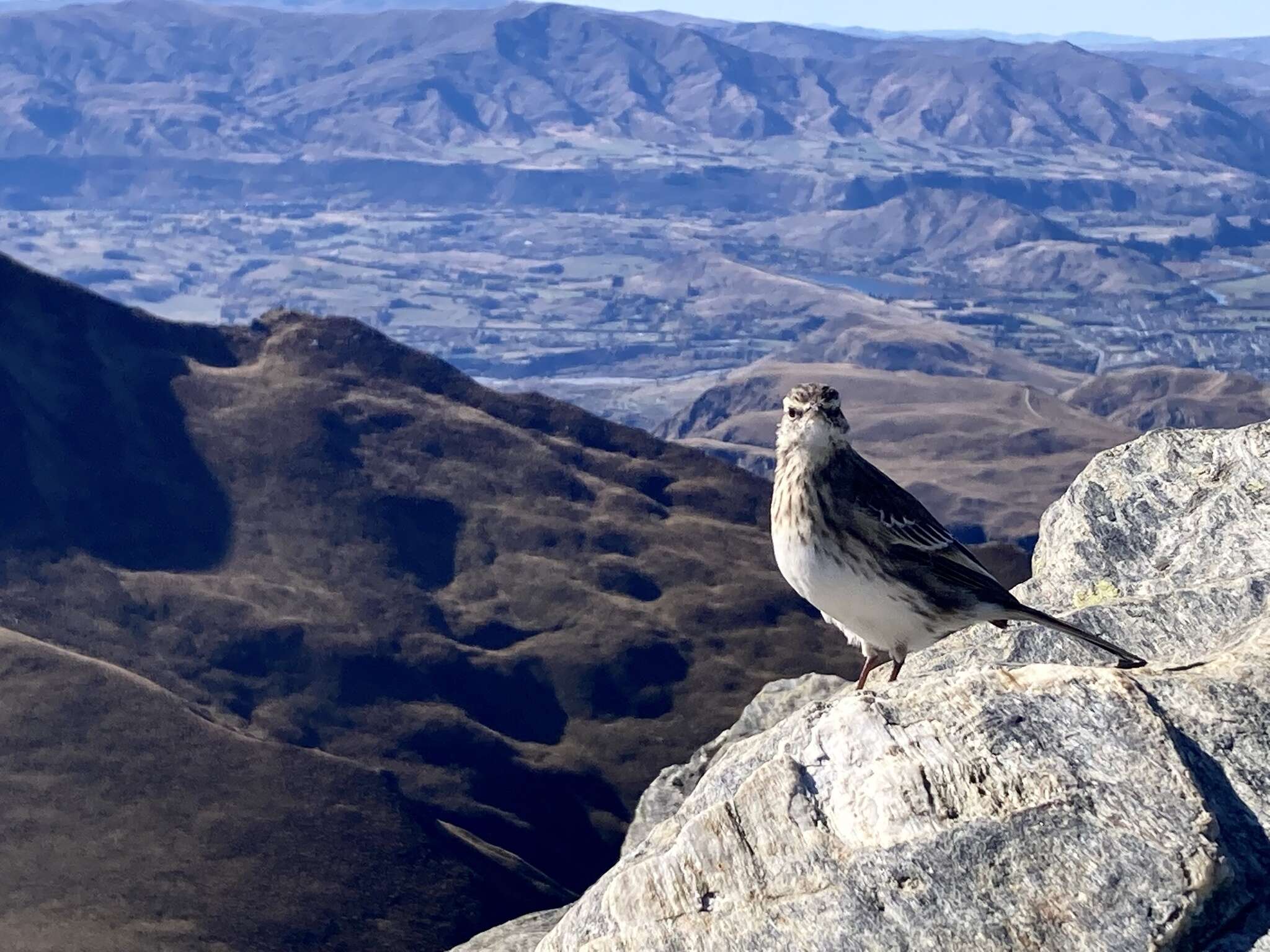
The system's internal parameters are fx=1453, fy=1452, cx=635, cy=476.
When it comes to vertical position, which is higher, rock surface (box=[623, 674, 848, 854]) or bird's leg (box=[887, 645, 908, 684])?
bird's leg (box=[887, 645, 908, 684])

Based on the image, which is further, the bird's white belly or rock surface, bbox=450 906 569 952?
rock surface, bbox=450 906 569 952

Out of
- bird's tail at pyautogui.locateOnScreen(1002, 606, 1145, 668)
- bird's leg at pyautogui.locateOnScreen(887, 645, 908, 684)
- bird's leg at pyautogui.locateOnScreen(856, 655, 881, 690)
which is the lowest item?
bird's leg at pyautogui.locateOnScreen(856, 655, 881, 690)

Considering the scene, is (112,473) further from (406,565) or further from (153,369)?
(406,565)

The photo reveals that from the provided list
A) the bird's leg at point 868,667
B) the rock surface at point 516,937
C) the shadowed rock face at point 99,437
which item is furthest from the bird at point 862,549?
the shadowed rock face at point 99,437

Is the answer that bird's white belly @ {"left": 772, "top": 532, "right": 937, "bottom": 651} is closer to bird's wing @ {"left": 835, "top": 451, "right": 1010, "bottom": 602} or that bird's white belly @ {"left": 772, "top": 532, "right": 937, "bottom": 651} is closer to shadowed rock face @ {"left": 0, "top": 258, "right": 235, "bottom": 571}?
bird's wing @ {"left": 835, "top": 451, "right": 1010, "bottom": 602}

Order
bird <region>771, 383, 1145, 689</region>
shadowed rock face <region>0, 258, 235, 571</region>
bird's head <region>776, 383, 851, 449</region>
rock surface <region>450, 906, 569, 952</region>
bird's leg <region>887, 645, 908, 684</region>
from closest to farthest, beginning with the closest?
bird <region>771, 383, 1145, 689</region> < bird's head <region>776, 383, 851, 449</region> < bird's leg <region>887, 645, 908, 684</region> < rock surface <region>450, 906, 569, 952</region> < shadowed rock face <region>0, 258, 235, 571</region>

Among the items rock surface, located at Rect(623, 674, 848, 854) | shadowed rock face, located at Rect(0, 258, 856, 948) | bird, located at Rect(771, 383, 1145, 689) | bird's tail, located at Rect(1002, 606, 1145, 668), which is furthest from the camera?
shadowed rock face, located at Rect(0, 258, 856, 948)

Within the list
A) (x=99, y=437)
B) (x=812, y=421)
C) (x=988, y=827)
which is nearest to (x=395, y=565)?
(x=99, y=437)

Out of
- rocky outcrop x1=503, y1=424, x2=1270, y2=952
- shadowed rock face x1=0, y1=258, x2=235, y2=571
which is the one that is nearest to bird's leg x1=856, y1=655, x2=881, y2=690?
rocky outcrop x1=503, y1=424, x2=1270, y2=952
